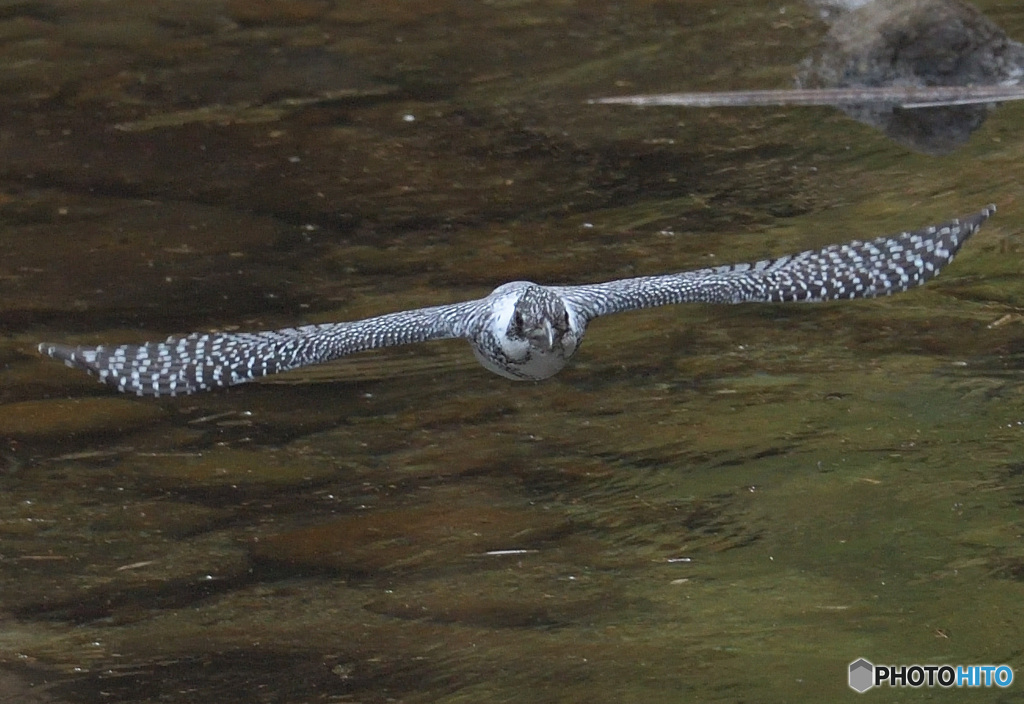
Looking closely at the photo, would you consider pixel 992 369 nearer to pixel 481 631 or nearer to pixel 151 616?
pixel 481 631

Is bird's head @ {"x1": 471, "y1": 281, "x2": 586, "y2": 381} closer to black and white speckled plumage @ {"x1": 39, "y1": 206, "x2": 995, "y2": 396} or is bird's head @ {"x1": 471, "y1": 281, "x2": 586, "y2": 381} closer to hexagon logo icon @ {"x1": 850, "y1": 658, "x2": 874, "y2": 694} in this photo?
black and white speckled plumage @ {"x1": 39, "y1": 206, "x2": 995, "y2": 396}

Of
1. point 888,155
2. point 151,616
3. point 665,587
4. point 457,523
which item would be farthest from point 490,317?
point 888,155

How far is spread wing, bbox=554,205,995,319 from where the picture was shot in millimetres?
7465

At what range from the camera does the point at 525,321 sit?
6988 millimetres

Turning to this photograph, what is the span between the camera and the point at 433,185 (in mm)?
10711

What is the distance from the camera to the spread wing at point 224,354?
708cm

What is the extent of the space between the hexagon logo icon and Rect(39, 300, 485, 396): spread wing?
265 cm

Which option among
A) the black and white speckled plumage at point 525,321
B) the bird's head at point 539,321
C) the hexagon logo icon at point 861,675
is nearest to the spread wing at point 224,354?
the black and white speckled plumage at point 525,321

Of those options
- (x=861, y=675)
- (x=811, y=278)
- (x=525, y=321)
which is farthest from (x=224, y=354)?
(x=861, y=675)

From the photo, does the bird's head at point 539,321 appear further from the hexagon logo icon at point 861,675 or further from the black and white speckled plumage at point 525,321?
the hexagon logo icon at point 861,675

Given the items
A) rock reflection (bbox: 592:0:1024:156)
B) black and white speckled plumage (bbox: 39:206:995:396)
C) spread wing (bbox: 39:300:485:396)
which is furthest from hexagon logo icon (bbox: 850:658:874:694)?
rock reflection (bbox: 592:0:1024:156)

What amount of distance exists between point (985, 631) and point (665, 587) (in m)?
1.45

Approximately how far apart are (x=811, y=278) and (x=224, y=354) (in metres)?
3.12

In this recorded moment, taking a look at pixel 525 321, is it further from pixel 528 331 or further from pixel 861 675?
pixel 861 675
